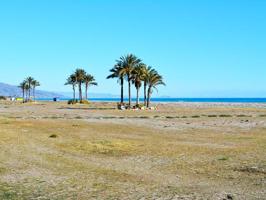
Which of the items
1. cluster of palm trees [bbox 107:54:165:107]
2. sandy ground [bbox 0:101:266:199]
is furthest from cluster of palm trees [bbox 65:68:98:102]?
sandy ground [bbox 0:101:266:199]

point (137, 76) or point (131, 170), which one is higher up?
point (137, 76)

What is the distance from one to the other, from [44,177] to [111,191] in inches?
120

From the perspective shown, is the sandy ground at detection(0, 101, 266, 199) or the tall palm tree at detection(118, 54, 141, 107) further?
the tall palm tree at detection(118, 54, 141, 107)

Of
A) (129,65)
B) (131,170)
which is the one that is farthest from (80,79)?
(131,170)

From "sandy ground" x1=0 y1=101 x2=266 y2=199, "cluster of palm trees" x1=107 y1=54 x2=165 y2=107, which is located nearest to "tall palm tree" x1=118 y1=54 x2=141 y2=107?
"cluster of palm trees" x1=107 y1=54 x2=165 y2=107

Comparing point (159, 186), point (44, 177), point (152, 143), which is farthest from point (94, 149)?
point (159, 186)

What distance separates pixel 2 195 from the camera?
457 inches

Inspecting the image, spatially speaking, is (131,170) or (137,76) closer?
(131,170)

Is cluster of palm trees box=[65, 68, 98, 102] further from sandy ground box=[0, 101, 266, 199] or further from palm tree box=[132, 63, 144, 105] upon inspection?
sandy ground box=[0, 101, 266, 199]

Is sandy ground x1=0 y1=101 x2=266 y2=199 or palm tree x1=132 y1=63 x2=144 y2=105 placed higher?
palm tree x1=132 y1=63 x2=144 y2=105

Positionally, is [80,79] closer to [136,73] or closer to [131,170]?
[136,73]

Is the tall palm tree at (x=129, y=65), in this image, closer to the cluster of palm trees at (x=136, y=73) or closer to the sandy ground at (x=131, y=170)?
the cluster of palm trees at (x=136, y=73)

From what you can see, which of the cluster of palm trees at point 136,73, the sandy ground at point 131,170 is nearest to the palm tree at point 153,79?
the cluster of palm trees at point 136,73

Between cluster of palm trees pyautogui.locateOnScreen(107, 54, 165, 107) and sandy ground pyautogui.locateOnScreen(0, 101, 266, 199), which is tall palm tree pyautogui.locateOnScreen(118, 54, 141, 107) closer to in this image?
cluster of palm trees pyautogui.locateOnScreen(107, 54, 165, 107)
